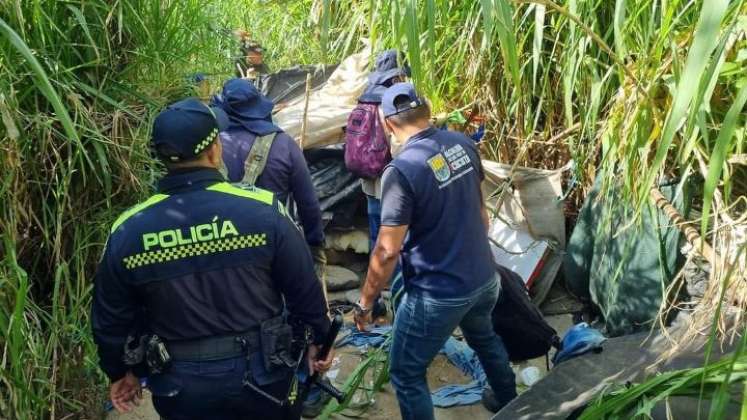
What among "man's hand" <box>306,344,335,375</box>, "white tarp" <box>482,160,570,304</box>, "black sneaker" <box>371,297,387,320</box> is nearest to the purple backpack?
"white tarp" <box>482,160,570,304</box>

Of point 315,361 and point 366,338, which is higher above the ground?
point 315,361

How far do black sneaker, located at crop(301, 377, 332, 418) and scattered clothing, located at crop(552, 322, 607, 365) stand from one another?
4.40ft

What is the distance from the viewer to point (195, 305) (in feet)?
7.74

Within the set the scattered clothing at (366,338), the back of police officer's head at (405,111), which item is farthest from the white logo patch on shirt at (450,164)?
the scattered clothing at (366,338)

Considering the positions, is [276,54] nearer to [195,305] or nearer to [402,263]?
[402,263]

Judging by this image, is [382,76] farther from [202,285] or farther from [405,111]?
[202,285]

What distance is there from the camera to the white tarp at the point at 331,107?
5.89 m

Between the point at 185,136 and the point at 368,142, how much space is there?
8.69 ft

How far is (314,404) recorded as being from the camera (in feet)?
12.9

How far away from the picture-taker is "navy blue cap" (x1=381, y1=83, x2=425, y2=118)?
3135 millimetres

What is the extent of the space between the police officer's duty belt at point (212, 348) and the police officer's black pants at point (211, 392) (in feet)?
0.06

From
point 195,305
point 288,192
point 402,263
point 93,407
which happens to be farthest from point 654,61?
point 93,407

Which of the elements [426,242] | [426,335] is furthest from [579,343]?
[426,242]

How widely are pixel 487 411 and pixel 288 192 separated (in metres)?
1.50
